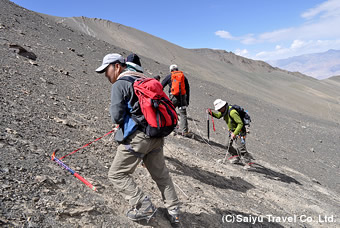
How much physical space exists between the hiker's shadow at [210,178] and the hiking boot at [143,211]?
2197 millimetres

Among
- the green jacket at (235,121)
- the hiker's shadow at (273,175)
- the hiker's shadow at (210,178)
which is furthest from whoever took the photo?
the hiker's shadow at (273,175)

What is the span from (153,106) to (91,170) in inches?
73.8

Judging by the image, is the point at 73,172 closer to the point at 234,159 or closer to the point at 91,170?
the point at 91,170

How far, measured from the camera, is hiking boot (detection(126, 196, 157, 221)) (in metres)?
3.04

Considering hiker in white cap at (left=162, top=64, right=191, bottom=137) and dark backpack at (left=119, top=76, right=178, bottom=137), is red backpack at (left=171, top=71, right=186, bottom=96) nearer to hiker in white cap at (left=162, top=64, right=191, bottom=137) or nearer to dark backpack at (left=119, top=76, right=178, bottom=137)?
hiker in white cap at (left=162, top=64, right=191, bottom=137)

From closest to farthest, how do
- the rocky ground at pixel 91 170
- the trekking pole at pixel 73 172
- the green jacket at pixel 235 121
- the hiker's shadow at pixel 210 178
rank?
the rocky ground at pixel 91 170 → the trekking pole at pixel 73 172 → the hiker's shadow at pixel 210 178 → the green jacket at pixel 235 121

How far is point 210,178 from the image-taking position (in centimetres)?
589

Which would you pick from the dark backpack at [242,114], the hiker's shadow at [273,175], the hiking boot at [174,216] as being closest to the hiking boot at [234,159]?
the hiker's shadow at [273,175]

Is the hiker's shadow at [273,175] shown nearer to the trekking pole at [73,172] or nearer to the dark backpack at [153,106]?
the trekking pole at [73,172]

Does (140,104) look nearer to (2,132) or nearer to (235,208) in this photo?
(2,132)

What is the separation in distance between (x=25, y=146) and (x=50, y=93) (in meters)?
3.31

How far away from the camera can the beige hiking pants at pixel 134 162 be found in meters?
2.89

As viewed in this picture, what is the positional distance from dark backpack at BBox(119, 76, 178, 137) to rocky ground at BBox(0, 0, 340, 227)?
4.06 feet

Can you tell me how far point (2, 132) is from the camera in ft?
12.7
